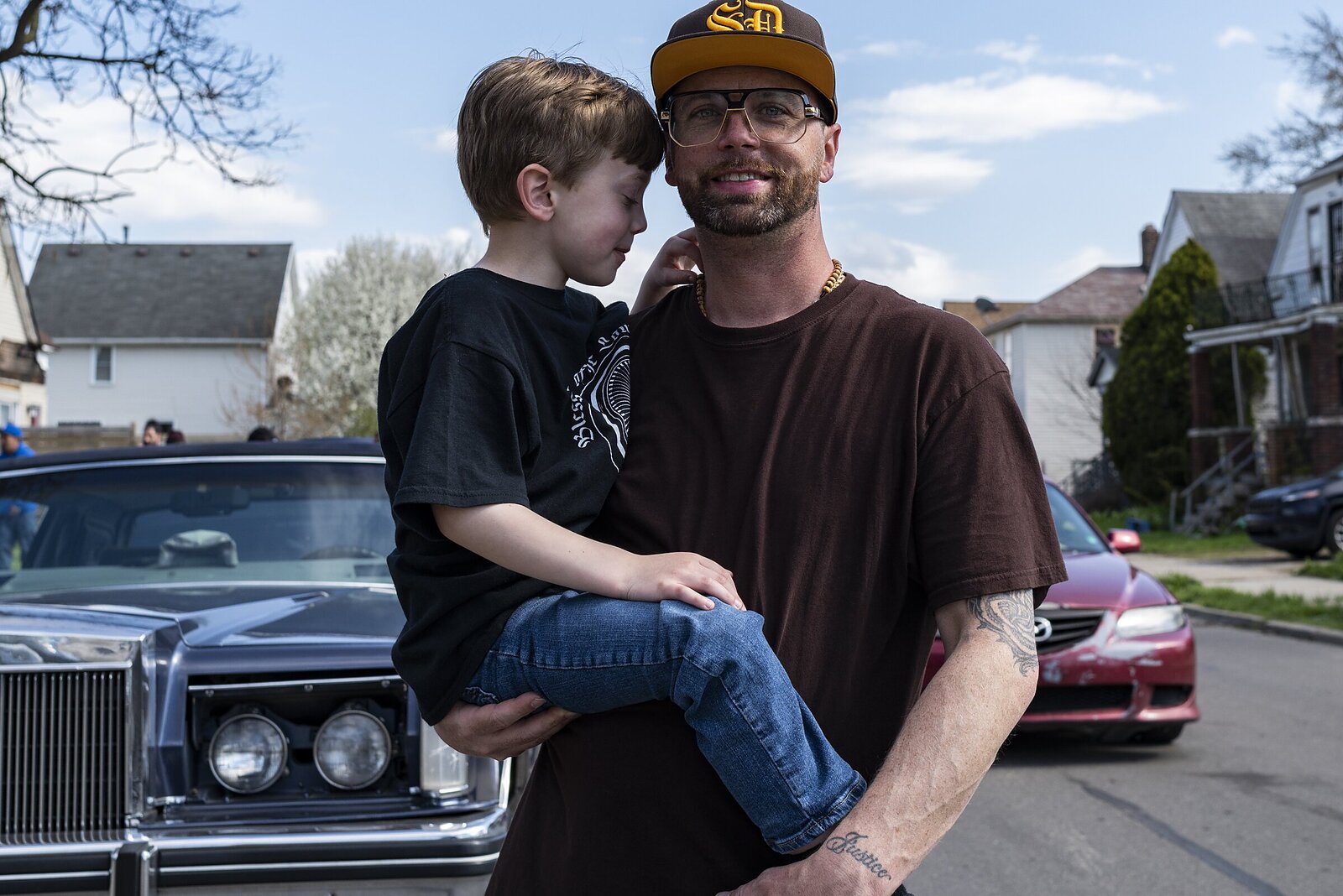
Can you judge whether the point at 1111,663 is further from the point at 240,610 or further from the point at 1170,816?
the point at 240,610

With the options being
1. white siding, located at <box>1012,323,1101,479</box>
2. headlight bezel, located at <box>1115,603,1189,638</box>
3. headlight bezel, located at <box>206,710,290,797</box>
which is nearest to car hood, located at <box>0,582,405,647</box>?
headlight bezel, located at <box>206,710,290,797</box>

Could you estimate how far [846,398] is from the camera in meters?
2.09

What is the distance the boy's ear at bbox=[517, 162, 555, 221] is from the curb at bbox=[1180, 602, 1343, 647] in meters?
12.6

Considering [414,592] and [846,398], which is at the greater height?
[846,398]

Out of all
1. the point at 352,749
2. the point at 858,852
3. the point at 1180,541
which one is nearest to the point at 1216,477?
the point at 1180,541

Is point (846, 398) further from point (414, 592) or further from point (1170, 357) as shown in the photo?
point (1170, 357)

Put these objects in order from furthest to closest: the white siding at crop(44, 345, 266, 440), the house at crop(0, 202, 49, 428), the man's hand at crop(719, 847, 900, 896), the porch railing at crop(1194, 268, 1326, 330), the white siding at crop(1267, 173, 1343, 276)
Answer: the white siding at crop(44, 345, 266, 440)
the house at crop(0, 202, 49, 428)
the white siding at crop(1267, 173, 1343, 276)
the porch railing at crop(1194, 268, 1326, 330)
the man's hand at crop(719, 847, 900, 896)

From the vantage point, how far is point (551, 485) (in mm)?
2129

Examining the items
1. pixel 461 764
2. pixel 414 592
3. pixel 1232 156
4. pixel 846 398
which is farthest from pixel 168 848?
pixel 1232 156

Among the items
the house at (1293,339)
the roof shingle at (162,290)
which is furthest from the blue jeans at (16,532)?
the roof shingle at (162,290)

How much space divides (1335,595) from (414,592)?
Answer: 15.7 meters

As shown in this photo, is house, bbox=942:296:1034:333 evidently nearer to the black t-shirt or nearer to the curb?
the curb

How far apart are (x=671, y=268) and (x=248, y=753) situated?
6.07 ft

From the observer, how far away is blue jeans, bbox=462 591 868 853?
75.5 inches
